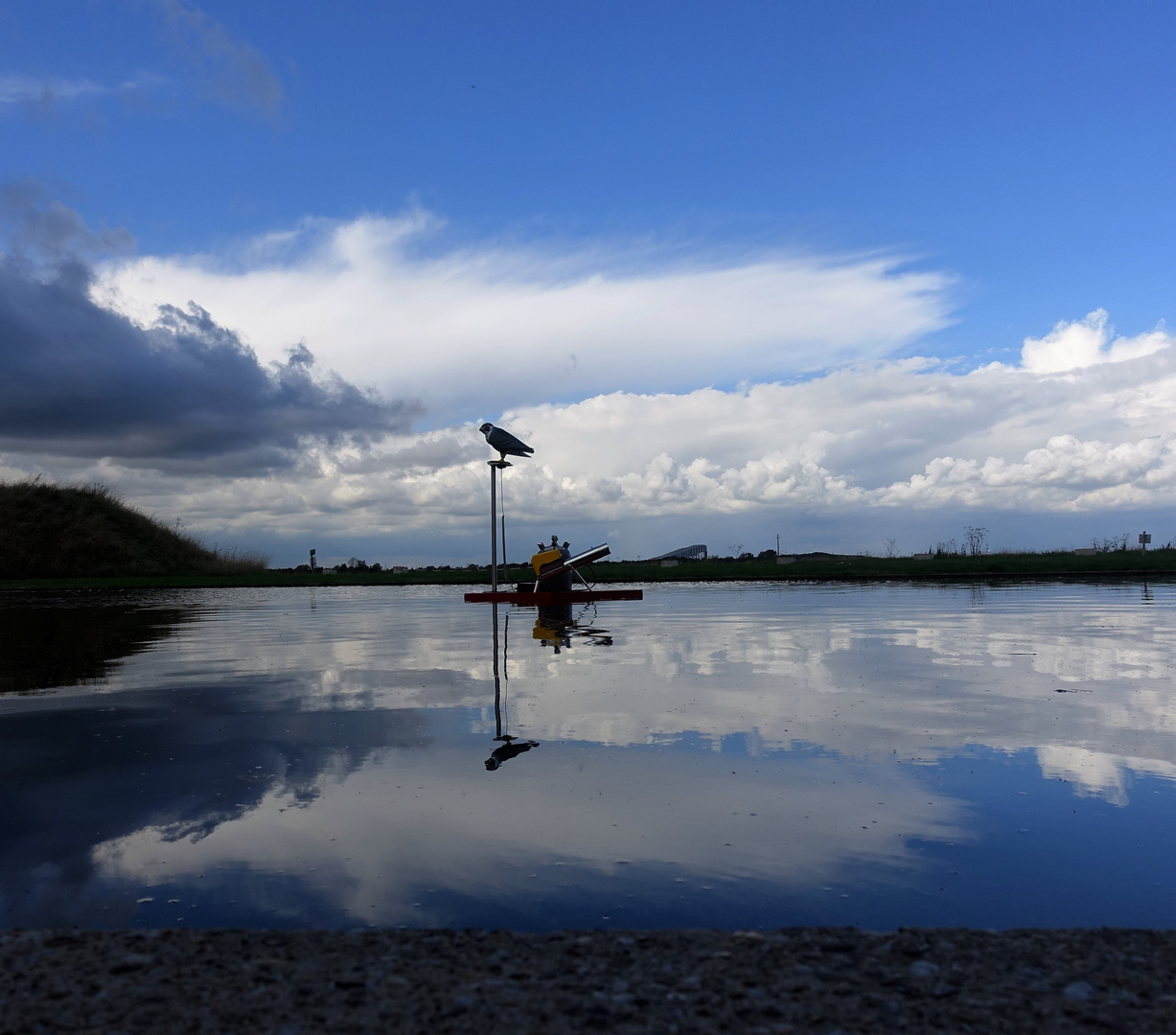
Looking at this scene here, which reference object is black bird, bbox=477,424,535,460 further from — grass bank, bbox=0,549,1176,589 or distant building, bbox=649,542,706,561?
distant building, bbox=649,542,706,561

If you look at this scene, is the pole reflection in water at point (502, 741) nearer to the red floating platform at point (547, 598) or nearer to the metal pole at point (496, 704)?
the metal pole at point (496, 704)

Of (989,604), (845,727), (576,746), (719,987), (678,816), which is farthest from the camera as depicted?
(989,604)

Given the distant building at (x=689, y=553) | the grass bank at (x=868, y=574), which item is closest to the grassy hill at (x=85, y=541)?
the grass bank at (x=868, y=574)

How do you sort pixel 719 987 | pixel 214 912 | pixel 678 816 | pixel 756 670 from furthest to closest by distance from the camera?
pixel 756 670
pixel 678 816
pixel 214 912
pixel 719 987

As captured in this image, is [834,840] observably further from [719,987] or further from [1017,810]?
[719,987]

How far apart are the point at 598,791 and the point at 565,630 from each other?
1333 centimetres

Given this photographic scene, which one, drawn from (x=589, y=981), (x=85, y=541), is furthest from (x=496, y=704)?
(x=85, y=541)

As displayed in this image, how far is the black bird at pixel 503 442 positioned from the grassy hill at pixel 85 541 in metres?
50.1

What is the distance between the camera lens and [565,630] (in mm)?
19641

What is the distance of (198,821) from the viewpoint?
5.80m

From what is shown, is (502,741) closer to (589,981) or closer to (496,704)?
(496,704)

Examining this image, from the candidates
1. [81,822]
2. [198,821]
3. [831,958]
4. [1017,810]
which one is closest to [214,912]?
[198,821]

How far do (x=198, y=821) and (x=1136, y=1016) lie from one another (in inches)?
211

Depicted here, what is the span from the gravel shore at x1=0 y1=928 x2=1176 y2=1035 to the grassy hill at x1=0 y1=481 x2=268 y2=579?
68.5 m
